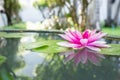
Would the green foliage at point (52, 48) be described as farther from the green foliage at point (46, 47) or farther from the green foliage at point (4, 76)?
the green foliage at point (4, 76)

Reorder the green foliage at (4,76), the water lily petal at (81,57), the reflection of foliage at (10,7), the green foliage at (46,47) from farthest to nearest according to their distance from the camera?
the reflection of foliage at (10,7)
the green foliage at (46,47)
the water lily petal at (81,57)
the green foliage at (4,76)

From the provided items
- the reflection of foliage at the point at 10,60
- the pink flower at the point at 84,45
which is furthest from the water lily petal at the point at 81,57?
the reflection of foliage at the point at 10,60

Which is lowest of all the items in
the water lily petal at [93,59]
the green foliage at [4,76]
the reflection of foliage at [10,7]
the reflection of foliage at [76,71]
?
the reflection of foliage at [76,71]

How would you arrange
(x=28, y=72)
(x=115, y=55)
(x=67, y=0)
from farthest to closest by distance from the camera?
1. (x=67, y=0)
2. (x=115, y=55)
3. (x=28, y=72)

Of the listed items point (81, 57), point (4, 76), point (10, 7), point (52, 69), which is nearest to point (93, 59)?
point (81, 57)

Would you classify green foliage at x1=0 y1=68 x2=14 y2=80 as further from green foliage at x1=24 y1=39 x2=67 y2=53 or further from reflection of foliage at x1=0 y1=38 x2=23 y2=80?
green foliage at x1=24 y1=39 x2=67 y2=53

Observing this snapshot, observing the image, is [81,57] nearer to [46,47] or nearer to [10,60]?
[46,47]

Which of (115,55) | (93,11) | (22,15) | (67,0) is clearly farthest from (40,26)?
(22,15)

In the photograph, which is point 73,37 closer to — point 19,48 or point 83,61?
point 83,61
